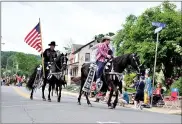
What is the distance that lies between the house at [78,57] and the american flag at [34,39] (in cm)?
6614

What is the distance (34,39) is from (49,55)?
2.88m

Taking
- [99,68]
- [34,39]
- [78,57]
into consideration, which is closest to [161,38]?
[34,39]

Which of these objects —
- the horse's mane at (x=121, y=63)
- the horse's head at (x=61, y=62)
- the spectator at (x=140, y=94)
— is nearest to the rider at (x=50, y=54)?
the horse's head at (x=61, y=62)

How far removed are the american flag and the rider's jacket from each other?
6.89 ft

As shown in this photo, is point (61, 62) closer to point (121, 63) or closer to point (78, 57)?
point (121, 63)

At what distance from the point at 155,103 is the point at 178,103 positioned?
6.86ft

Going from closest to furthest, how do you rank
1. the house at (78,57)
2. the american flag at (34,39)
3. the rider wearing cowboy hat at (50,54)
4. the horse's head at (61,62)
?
the horse's head at (61,62), the rider wearing cowboy hat at (50,54), the american flag at (34,39), the house at (78,57)

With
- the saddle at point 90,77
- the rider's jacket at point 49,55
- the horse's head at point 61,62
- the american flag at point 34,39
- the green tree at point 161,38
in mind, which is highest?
the green tree at point 161,38

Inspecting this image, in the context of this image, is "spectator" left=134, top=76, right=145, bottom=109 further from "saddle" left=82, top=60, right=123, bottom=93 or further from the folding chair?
"saddle" left=82, top=60, right=123, bottom=93

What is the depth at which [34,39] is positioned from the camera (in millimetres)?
23234

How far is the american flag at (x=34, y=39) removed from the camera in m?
23.1

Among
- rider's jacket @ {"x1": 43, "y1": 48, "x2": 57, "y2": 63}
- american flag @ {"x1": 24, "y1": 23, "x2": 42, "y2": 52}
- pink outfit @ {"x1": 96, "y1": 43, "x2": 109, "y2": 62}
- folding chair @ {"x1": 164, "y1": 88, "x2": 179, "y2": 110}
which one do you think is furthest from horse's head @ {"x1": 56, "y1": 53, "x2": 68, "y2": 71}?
folding chair @ {"x1": 164, "y1": 88, "x2": 179, "y2": 110}

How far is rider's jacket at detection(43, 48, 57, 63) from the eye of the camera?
20.6 metres

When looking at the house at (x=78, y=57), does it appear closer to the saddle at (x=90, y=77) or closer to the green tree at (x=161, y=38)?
the green tree at (x=161, y=38)
